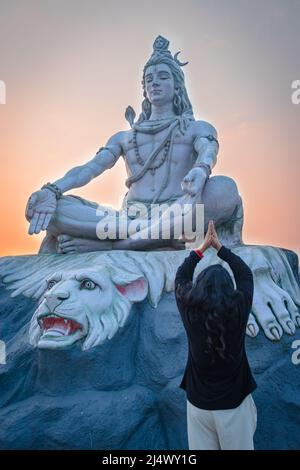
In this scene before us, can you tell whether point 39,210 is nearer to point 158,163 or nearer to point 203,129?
point 158,163

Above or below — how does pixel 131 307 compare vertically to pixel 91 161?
below

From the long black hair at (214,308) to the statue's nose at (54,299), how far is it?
1.17 m

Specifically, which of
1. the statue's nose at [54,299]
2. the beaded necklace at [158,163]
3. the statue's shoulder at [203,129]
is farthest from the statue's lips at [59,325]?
the statue's shoulder at [203,129]

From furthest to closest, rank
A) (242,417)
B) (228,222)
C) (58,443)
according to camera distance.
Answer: (228,222) < (58,443) < (242,417)

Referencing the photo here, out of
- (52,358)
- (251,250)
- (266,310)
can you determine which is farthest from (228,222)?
(52,358)

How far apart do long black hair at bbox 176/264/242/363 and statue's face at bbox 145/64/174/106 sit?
3.66m

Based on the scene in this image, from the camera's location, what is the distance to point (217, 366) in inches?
98.3

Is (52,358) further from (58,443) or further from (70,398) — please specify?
(58,443)

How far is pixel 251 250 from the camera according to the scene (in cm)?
420

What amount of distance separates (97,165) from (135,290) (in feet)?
7.42

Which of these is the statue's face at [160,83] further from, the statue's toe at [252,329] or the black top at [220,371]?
the black top at [220,371]

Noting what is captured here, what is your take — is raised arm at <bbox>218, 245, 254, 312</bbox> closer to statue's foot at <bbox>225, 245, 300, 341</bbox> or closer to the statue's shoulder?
statue's foot at <bbox>225, 245, 300, 341</bbox>
